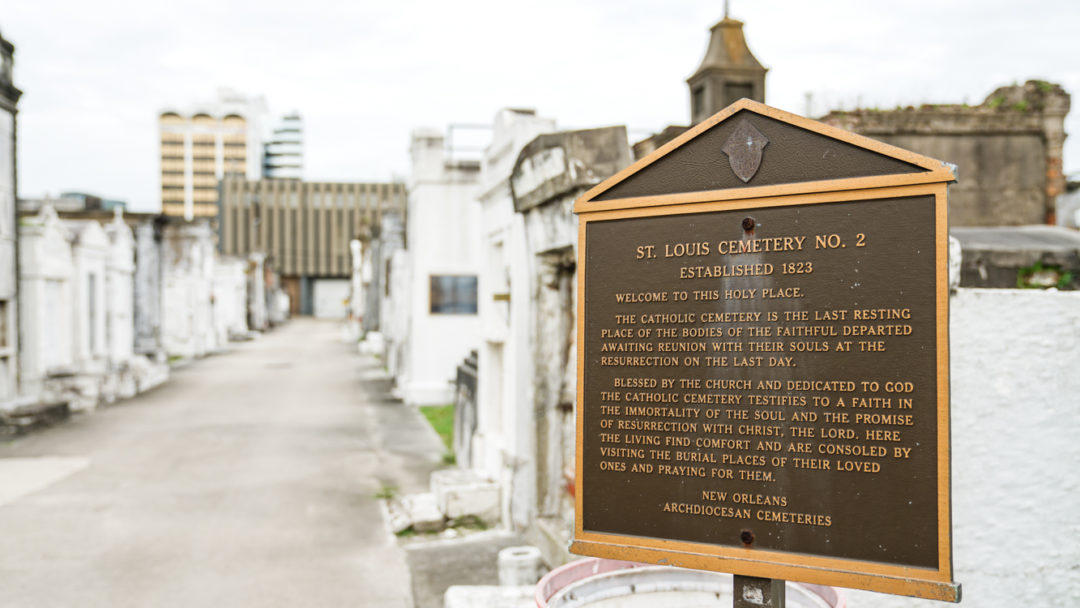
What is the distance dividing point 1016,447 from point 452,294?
16447 mm

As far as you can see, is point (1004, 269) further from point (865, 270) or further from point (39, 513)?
point (39, 513)

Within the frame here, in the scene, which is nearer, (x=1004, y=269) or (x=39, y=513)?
(x=1004, y=269)

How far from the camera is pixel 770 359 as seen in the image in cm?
328

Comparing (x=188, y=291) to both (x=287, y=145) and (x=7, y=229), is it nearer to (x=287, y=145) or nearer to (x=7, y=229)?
(x=7, y=229)

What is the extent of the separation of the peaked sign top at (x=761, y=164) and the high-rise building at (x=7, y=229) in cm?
1777

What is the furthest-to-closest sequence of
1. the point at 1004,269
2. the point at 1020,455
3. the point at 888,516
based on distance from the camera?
the point at 1004,269, the point at 1020,455, the point at 888,516

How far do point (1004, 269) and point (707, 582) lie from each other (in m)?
4.39

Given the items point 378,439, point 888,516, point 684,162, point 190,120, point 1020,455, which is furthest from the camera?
point 190,120

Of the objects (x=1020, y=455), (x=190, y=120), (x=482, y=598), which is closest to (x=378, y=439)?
(x=482, y=598)

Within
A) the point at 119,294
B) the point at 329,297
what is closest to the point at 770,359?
the point at 119,294

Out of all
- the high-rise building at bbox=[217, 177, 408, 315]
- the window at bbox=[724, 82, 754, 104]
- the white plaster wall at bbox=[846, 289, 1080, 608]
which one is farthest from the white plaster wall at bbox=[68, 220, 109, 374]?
the high-rise building at bbox=[217, 177, 408, 315]

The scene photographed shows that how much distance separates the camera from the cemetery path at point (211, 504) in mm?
7844

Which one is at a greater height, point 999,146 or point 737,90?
point 737,90

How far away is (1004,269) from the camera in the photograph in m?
6.75
